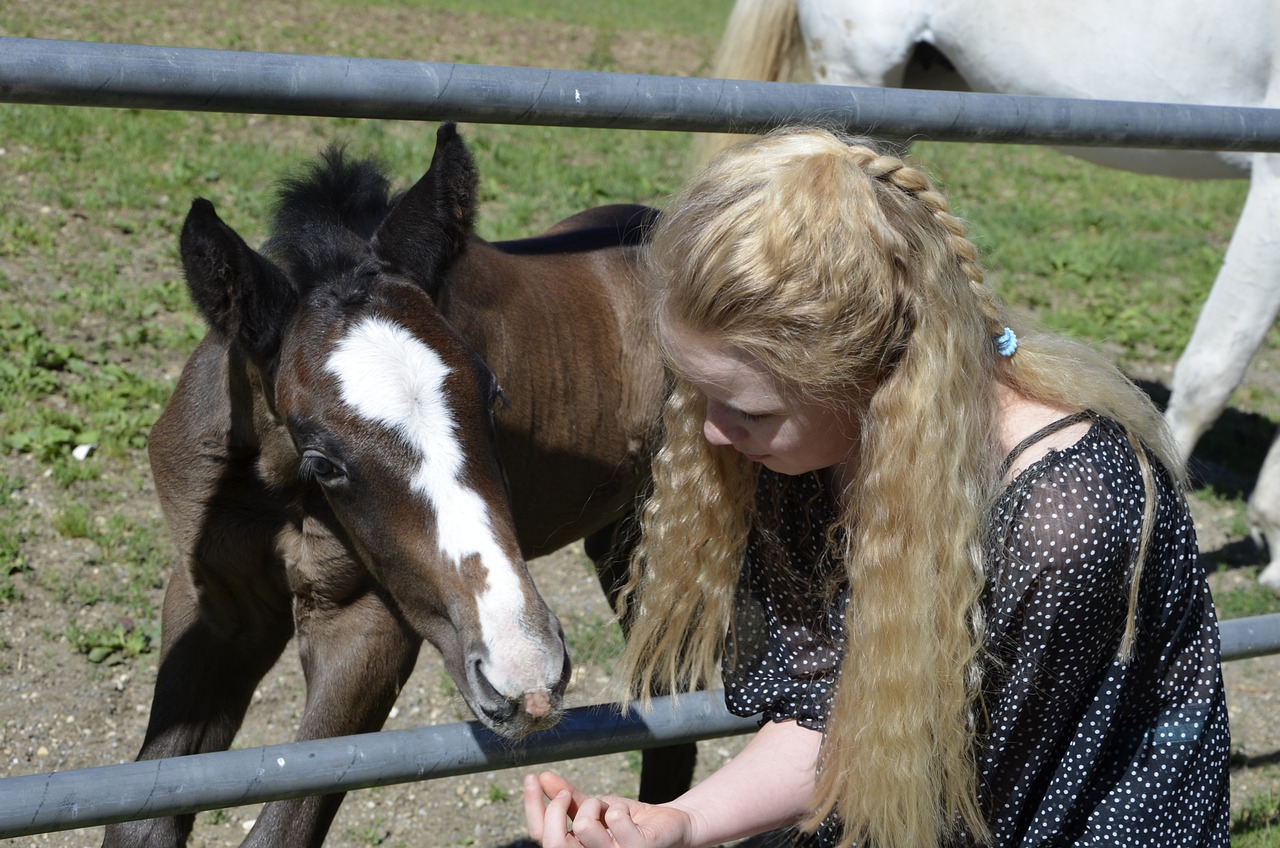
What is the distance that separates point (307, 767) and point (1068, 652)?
3.24ft

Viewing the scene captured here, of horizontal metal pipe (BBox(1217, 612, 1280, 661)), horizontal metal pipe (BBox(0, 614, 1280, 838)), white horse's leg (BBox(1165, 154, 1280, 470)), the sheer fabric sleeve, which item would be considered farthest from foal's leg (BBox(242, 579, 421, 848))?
white horse's leg (BBox(1165, 154, 1280, 470))

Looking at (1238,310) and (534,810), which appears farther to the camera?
(1238,310)

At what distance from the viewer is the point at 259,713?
3.38 m

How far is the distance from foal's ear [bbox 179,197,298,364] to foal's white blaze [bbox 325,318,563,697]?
15 centimetres

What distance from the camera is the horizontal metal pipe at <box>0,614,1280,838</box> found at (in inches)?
56.0

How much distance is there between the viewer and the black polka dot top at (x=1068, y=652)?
5.23 feet

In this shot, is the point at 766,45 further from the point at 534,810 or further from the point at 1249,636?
the point at 534,810

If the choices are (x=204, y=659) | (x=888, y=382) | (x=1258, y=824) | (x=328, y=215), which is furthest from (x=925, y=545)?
(x=1258, y=824)

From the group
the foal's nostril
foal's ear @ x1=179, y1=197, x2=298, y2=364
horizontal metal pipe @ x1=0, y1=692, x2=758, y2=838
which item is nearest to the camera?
horizontal metal pipe @ x1=0, y1=692, x2=758, y2=838

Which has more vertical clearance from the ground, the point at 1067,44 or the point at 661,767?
the point at 1067,44

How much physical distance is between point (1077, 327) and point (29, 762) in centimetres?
502

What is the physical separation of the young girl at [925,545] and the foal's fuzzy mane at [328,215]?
0.65 meters

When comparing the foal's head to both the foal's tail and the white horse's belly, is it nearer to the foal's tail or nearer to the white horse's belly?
the white horse's belly

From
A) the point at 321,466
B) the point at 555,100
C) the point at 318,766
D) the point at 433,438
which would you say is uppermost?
the point at 555,100
